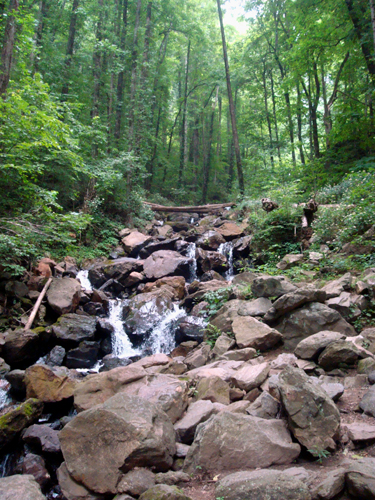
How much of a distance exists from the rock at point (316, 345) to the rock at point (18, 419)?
13.8ft

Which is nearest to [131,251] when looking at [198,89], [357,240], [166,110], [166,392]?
[357,240]

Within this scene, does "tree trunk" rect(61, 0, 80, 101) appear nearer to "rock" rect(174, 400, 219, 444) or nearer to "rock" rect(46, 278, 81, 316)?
"rock" rect(46, 278, 81, 316)

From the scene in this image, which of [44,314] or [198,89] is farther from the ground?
[198,89]

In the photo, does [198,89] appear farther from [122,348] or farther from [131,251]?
[122,348]

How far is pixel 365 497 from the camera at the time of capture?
213cm

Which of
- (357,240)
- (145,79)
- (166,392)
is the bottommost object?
(166,392)

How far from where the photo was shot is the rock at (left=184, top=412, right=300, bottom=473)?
2.93 m

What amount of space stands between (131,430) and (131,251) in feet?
37.4

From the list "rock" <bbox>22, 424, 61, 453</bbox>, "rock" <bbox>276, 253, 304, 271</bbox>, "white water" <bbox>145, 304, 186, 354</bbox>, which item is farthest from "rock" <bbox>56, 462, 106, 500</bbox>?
"rock" <bbox>276, 253, 304, 271</bbox>

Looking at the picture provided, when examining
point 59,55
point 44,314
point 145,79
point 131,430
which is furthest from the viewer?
point 145,79

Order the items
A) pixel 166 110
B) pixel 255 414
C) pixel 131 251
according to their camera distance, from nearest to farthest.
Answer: pixel 255 414
pixel 131 251
pixel 166 110

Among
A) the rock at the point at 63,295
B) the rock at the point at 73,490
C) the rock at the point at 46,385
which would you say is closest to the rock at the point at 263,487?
the rock at the point at 73,490

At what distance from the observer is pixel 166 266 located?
1208cm

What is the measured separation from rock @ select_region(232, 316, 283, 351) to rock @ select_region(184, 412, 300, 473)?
95.9 inches
